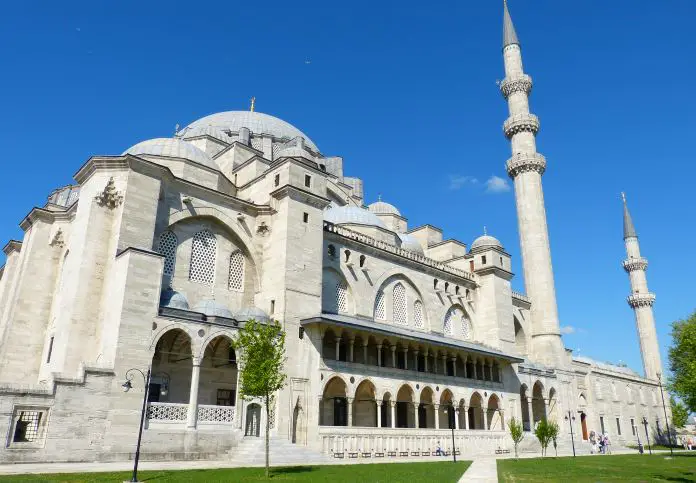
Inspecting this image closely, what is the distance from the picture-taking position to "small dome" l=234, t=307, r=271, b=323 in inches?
801

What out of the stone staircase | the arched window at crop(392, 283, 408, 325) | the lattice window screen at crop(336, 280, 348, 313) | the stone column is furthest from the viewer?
the arched window at crop(392, 283, 408, 325)

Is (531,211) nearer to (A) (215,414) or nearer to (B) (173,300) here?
(B) (173,300)

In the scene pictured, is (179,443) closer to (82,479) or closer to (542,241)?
(82,479)

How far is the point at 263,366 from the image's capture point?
583 inches

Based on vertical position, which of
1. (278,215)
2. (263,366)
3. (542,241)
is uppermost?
(542,241)

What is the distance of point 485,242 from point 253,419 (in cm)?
2072

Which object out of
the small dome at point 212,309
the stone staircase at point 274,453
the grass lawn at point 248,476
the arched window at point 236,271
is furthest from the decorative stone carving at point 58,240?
the grass lawn at point 248,476

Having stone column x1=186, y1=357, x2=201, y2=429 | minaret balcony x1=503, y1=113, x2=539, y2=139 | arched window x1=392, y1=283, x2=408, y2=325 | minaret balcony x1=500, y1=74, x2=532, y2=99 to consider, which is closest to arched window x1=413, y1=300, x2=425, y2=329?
arched window x1=392, y1=283, x2=408, y2=325

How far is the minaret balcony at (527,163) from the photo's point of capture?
126 feet

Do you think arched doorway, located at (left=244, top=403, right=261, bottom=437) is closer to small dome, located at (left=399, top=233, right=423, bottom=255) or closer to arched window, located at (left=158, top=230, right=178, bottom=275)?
arched window, located at (left=158, top=230, right=178, bottom=275)

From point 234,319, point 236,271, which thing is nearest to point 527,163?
point 236,271

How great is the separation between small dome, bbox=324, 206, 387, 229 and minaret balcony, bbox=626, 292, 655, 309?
3539 cm

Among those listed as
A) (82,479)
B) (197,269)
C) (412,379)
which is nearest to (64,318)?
(197,269)

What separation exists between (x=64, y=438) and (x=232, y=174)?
1604 centimetres
